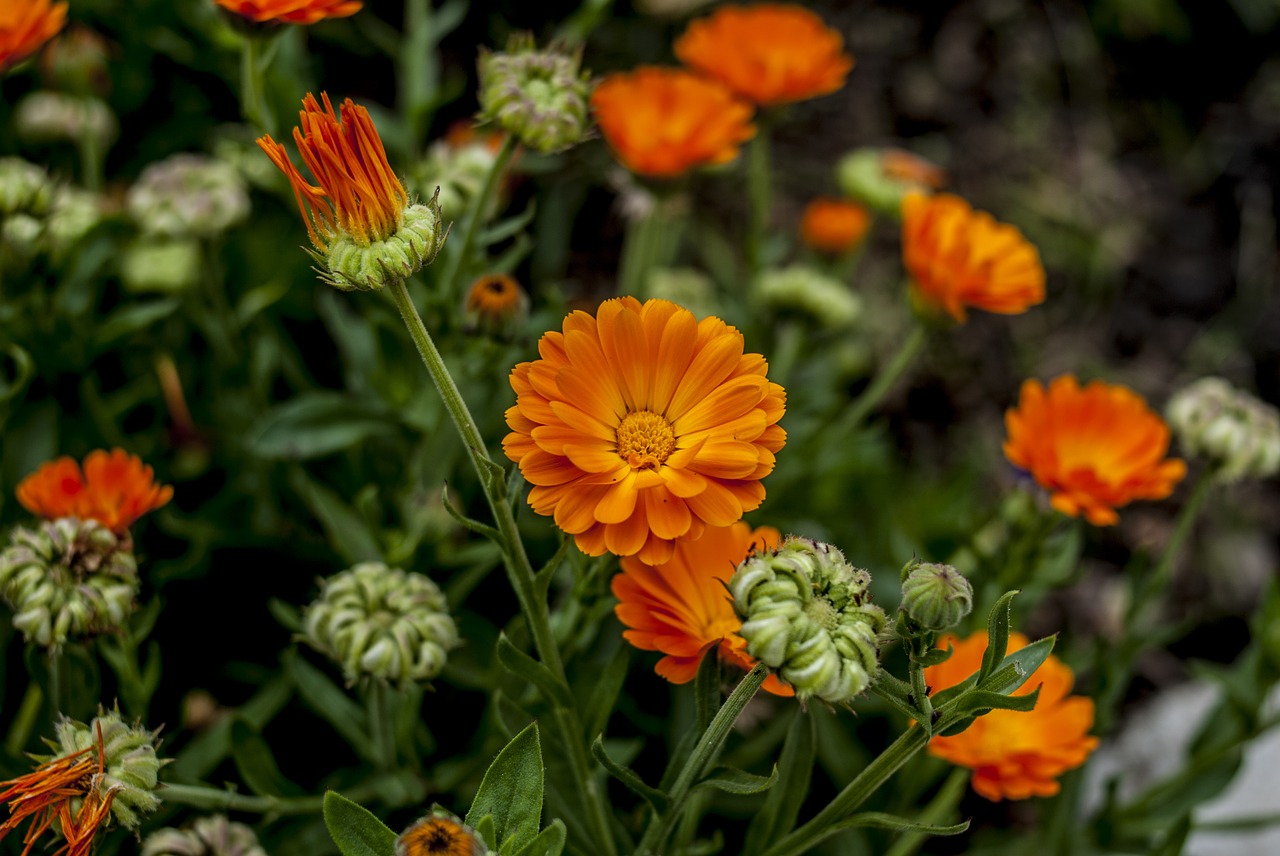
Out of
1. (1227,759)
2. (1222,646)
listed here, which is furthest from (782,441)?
(1222,646)

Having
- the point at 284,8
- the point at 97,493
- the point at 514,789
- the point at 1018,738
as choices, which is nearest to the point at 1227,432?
the point at 1018,738

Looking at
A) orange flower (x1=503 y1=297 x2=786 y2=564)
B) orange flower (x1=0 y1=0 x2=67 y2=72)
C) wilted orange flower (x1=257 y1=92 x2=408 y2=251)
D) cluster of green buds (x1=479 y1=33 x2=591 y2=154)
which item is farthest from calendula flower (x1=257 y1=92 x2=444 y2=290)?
Result: orange flower (x1=0 y1=0 x2=67 y2=72)

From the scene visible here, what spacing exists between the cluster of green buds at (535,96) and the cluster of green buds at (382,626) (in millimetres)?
942

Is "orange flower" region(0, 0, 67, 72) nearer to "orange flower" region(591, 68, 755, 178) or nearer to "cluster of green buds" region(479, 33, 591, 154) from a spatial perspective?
"cluster of green buds" region(479, 33, 591, 154)

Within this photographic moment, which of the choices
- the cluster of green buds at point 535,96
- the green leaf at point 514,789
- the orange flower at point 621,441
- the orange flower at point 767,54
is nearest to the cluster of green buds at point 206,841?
the green leaf at point 514,789

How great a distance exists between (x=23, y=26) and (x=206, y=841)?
1.72 meters

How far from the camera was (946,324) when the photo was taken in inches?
115

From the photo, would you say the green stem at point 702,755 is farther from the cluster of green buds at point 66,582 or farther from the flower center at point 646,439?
the cluster of green buds at point 66,582

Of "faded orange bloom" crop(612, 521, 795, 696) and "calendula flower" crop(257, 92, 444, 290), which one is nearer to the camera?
"calendula flower" crop(257, 92, 444, 290)

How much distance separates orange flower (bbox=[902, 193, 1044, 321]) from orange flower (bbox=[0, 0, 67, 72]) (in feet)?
6.73

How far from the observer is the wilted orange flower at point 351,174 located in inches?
65.1

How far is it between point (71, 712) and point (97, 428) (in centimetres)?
99

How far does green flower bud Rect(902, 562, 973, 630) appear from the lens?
161 cm

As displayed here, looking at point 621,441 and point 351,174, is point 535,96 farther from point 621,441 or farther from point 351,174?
point 621,441
